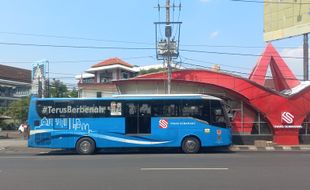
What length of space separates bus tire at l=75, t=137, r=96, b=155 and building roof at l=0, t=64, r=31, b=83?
3032 inches

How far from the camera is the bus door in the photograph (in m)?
22.3

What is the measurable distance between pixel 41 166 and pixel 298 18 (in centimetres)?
2727

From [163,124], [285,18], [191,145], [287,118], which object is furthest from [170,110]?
[285,18]

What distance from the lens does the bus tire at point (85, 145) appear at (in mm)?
22125

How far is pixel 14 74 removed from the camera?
100 m

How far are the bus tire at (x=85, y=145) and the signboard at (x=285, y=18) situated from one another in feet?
68.7

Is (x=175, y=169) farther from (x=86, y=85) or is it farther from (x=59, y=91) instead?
(x=59, y=91)

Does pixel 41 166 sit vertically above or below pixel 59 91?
below

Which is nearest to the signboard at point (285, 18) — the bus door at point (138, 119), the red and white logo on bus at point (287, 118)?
the red and white logo on bus at point (287, 118)

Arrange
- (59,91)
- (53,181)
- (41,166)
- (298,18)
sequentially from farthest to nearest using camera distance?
1. (59,91)
2. (298,18)
3. (41,166)
4. (53,181)

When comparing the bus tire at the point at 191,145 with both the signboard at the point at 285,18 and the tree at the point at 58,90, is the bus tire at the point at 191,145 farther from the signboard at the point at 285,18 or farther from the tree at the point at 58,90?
the tree at the point at 58,90

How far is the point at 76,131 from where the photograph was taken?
73.0 feet

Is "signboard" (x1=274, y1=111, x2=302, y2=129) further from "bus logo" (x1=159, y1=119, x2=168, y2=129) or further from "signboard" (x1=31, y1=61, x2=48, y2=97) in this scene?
"signboard" (x1=31, y1=61, x2=48, y2=97)

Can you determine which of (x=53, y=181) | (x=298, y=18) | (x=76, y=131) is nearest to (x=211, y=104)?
(x=76, y=131)
